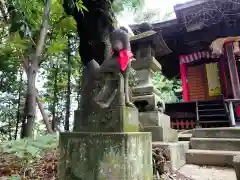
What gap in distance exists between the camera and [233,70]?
7.45 meters

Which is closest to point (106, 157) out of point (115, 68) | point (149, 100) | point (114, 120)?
point (114, 120)

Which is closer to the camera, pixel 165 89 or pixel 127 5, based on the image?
pixel 127 5

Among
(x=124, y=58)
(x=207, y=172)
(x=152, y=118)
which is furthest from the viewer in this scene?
(x=152, y=118)

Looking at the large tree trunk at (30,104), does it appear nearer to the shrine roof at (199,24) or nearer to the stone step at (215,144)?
the stone step at (215,144)

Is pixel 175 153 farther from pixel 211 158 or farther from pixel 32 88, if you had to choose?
pixel 32 88

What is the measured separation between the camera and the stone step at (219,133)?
13.3ft

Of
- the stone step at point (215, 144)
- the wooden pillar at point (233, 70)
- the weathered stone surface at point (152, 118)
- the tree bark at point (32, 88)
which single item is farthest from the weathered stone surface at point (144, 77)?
the wooden pillar at point (233, 70)

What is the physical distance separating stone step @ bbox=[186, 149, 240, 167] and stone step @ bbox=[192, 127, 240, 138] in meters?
0.71

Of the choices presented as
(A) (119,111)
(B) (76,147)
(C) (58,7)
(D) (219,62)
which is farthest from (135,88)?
(D) (219,62)

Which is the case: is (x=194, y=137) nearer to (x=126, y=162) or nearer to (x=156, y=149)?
(x=156, y=149)

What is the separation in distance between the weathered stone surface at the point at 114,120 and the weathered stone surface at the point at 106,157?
6.2 inches

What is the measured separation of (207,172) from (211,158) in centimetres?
54

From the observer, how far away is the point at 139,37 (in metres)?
4.11

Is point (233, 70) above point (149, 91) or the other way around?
above
